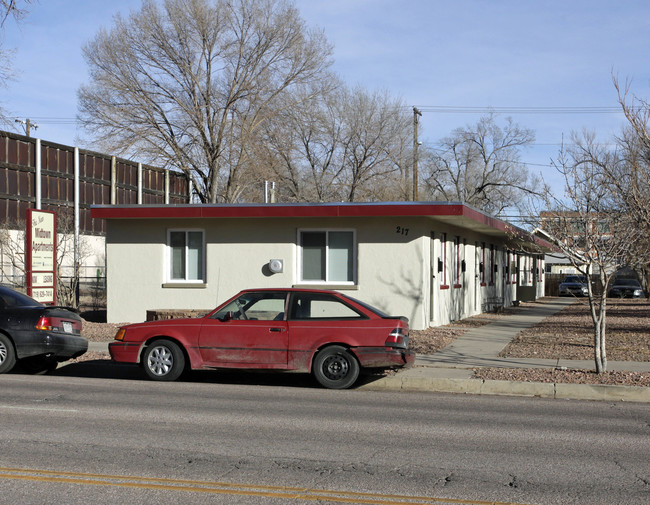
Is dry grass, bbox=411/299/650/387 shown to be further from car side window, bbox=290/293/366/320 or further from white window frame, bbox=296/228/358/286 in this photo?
car side window, bbox=290/293/366/320

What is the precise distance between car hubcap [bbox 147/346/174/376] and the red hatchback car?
2cm

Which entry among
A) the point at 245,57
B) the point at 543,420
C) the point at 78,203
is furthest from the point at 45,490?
the point at 78,203

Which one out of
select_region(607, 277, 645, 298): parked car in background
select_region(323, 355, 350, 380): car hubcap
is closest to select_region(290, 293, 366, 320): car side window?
select_region(323, 355, 350, 380): car hubcap

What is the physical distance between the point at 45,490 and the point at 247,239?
600 inches

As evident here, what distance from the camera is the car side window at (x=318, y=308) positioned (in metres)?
12.2

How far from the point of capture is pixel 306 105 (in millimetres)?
43062

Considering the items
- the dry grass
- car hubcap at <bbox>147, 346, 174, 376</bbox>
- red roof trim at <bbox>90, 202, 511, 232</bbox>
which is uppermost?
red roof trim at <bbox>90, 202, 511, 232</bbox>

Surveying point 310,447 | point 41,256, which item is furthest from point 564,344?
point 41,256

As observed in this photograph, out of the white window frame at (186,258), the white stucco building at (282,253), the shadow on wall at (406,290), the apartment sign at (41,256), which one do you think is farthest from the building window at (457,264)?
the apartment sign at (41,256)

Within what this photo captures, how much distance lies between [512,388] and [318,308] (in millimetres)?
3325

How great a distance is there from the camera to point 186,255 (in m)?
21.8

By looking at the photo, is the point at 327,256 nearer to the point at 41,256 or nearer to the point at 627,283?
the point at 41,256

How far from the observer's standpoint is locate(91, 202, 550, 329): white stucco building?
20203mm

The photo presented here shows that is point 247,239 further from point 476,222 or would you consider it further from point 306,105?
point 306,105
